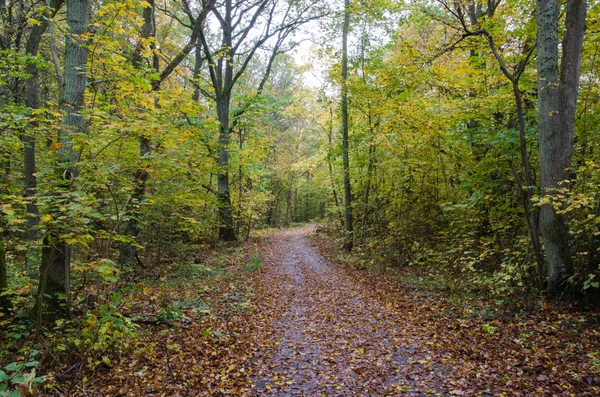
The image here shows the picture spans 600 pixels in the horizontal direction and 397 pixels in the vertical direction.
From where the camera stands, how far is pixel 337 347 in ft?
19.4

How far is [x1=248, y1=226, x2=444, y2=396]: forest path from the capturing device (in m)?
4.68

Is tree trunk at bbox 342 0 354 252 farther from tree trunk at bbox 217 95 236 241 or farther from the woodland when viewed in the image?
tree trunk at bbox 217 95 236 241

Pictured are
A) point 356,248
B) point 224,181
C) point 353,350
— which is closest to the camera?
point 353,350

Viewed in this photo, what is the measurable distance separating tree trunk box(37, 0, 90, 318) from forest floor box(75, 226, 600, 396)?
4.95 ft

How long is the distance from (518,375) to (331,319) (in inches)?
145

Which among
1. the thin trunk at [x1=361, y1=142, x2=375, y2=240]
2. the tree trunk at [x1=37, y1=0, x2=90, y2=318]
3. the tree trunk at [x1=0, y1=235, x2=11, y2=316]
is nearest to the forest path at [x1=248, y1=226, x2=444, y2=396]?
the tree trunk at [x1=37, y1=0, x2=90, y2=318]

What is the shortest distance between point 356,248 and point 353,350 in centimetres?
876

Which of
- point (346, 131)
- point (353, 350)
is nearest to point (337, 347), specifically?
point (353, 350)

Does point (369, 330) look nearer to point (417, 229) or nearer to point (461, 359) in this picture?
point (461, 359)

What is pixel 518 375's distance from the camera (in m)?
4.45

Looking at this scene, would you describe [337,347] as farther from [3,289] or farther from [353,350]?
[3,289]

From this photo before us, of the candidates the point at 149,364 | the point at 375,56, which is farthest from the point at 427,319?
the point at 375,56

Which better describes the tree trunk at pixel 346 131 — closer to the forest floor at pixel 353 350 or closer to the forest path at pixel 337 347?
the forest path at pixel 337 347

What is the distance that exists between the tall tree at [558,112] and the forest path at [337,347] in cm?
300
